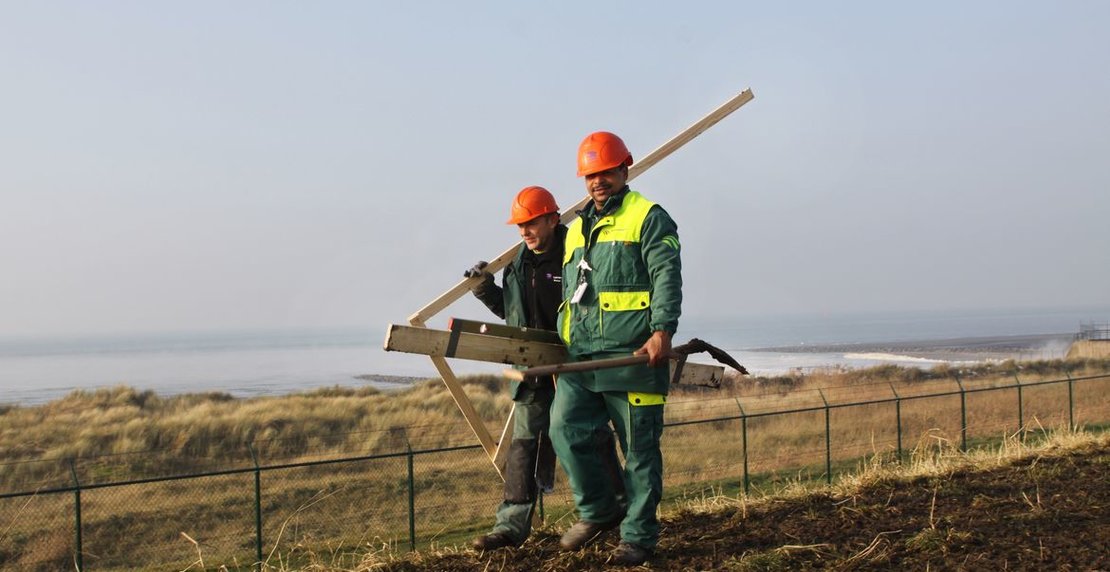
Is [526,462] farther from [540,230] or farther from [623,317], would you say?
[540,230]

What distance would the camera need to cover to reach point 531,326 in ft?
20.2

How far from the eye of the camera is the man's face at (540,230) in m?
5.95

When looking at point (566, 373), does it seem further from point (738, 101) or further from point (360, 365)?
point (360, 365)

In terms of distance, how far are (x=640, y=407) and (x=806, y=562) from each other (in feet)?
3.52

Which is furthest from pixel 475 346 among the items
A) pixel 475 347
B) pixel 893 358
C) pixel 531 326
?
pixel 893 358

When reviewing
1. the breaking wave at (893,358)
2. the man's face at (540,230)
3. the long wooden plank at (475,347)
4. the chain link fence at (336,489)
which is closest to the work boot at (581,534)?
the long wooden plank at (475,347)

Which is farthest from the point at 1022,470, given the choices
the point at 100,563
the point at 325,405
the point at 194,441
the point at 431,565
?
the point at 325,405

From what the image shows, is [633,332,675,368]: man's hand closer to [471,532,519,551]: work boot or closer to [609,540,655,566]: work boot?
[609,540,655,566]: work boot

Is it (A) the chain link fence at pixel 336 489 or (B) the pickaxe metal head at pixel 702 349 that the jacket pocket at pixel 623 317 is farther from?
(A) the chain link fence at pixel 336 489

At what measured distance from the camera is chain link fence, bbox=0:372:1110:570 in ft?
46.5

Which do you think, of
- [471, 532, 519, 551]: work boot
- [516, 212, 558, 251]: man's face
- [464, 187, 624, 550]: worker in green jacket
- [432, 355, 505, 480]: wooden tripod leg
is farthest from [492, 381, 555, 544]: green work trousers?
[516, 212, 558, 251]: man's face

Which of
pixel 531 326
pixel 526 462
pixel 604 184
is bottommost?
pixel 526 462

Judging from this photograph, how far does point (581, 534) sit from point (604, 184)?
1829 millimetres

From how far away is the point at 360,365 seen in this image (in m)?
80.8
